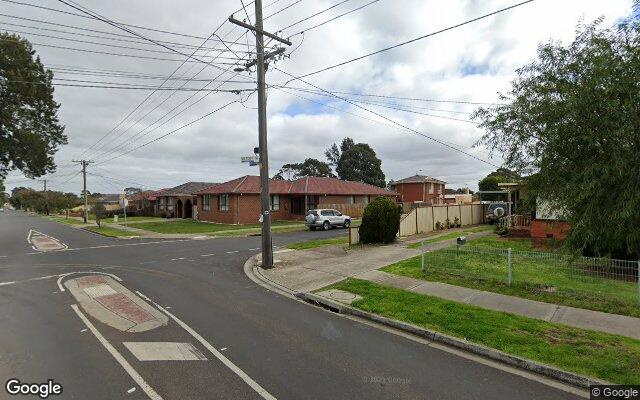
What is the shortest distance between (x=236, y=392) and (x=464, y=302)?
19.4 feet

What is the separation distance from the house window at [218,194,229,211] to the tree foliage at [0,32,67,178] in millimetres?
14327

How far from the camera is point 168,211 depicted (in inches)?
2085

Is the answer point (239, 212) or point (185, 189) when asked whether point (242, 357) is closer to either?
point (239, 212)

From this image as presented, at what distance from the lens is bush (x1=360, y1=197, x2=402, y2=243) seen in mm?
19047

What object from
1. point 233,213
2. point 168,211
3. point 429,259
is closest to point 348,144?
point 168,211

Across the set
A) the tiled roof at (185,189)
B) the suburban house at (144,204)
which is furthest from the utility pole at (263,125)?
the suburban house at (144,204)

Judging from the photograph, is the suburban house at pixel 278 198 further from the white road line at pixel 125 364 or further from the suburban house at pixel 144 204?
the white road line at pixel 125 364

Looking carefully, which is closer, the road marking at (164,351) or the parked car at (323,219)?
the road marking at (164,351)

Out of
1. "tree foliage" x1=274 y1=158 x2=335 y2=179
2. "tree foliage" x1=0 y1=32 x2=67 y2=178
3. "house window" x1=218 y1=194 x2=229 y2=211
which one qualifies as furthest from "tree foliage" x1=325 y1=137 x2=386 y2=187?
"tree foliage" x1=0 y1=32 x2=67 y2=178

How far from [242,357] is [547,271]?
30.9 ft

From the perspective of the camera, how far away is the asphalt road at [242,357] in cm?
496

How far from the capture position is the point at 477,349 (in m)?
6.29

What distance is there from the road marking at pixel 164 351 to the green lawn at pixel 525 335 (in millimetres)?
3903

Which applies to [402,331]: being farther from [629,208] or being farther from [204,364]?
[629,208]
